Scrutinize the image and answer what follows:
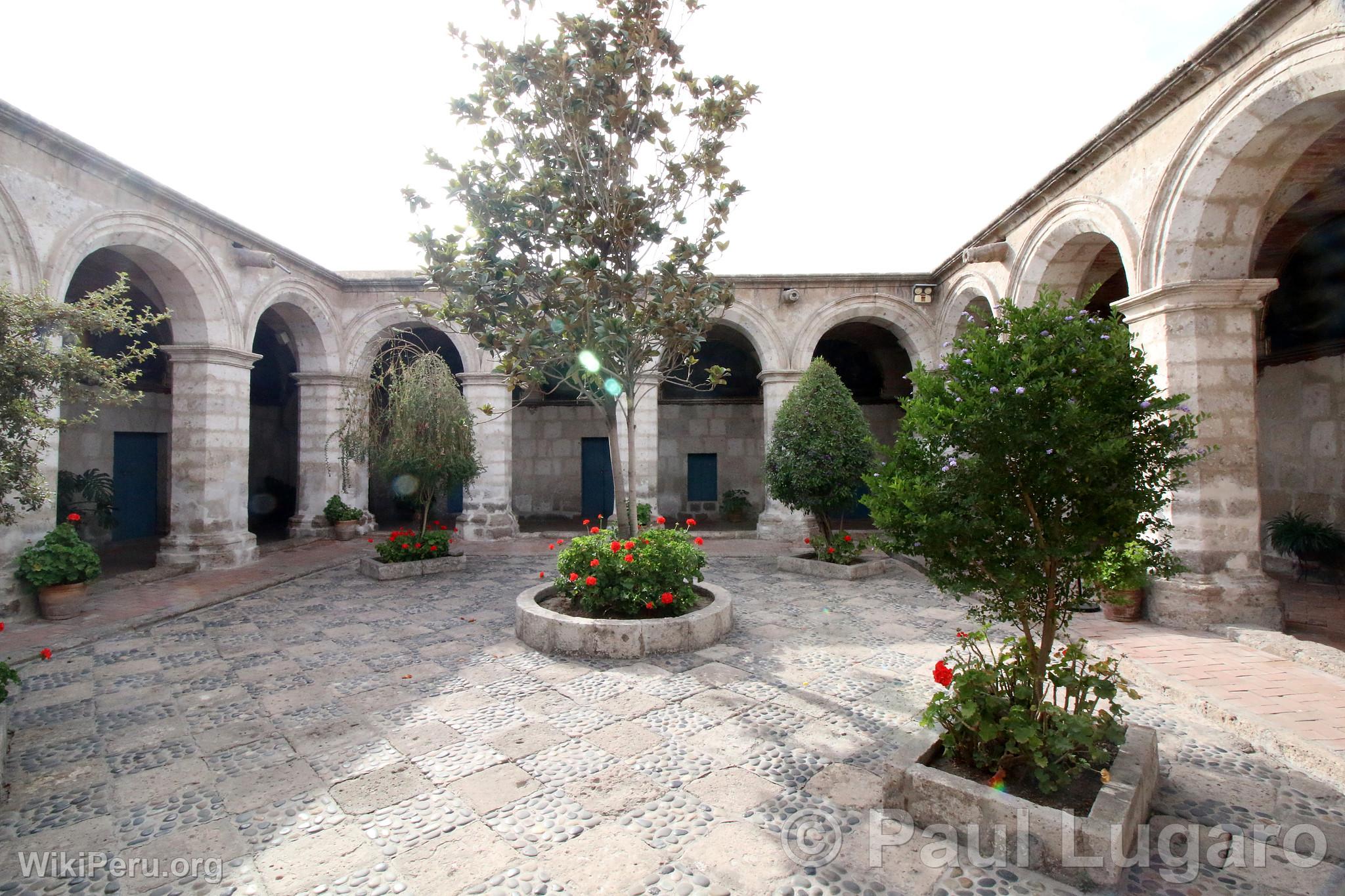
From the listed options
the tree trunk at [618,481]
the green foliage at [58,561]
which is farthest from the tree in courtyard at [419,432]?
the tree trunk at [618,481]

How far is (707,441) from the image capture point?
15398mm

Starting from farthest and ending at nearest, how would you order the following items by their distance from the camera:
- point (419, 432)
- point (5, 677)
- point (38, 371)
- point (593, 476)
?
point (593, 476) < point (419, 432) < point (38, 371) < point (5, 677)

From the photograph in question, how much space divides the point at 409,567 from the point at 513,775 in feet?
19.4

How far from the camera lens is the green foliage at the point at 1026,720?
271 cm

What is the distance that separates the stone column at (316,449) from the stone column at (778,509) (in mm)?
7225

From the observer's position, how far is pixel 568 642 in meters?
5.21

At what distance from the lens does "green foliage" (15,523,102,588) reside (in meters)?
6.36

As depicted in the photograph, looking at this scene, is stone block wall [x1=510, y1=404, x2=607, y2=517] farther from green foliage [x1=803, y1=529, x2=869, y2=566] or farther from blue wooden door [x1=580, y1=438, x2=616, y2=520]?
green foliage [x1=803, y1=529, x2=869, y2=566]

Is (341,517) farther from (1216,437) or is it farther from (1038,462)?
(1216,437)

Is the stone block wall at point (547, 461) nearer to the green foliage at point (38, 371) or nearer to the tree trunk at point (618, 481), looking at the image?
the tree trunk at point (618, 481)

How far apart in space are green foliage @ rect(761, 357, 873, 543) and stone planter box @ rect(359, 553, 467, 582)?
4509 millimetres

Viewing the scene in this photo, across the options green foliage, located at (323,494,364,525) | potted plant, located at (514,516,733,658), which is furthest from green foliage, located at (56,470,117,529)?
potted plant, located at (514,516,733,658)

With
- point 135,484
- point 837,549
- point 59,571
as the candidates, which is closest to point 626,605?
point 837,549

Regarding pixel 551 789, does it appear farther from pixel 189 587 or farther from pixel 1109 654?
pixel 189 587
